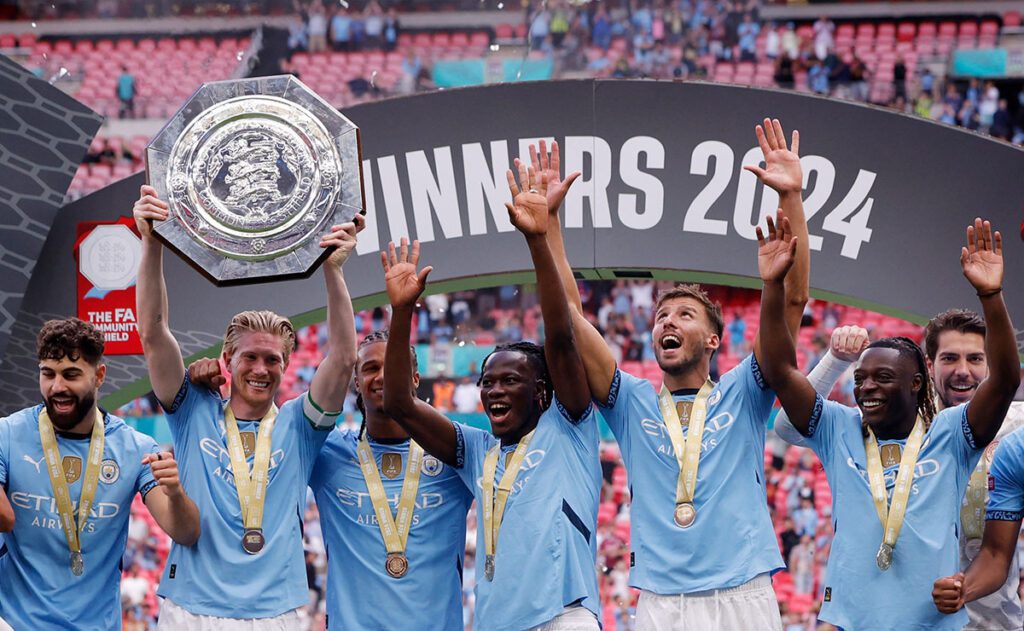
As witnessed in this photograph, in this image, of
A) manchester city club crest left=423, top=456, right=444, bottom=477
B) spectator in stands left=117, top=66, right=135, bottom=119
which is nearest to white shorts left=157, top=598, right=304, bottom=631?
manchester city club crest left=423, top=456, right=444, bottom=477

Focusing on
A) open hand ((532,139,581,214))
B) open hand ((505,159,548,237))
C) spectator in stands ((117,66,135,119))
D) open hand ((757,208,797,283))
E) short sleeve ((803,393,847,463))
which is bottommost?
short sleeve ((803,393,847,463))

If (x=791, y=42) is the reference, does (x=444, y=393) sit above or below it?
below

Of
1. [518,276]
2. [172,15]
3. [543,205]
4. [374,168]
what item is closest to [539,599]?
[543,205]

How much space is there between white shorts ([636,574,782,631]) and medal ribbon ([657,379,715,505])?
35cm

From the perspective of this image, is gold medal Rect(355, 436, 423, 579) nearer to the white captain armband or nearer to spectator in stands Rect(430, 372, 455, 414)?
the white captain armband

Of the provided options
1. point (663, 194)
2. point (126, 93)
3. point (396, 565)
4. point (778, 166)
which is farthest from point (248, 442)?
point (126, 93)

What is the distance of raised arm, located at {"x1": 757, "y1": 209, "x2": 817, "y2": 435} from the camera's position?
15.3 feet

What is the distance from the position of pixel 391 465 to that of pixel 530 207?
3.97ft

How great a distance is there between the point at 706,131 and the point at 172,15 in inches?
167

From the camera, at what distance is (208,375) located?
523cm

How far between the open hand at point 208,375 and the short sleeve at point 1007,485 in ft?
9.71

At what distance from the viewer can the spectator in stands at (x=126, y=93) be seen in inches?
368

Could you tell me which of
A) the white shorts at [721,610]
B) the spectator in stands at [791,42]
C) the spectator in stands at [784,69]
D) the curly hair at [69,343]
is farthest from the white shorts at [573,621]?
the spectator in stands at [791,42]

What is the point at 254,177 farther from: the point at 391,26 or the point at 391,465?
the point at 391,26
